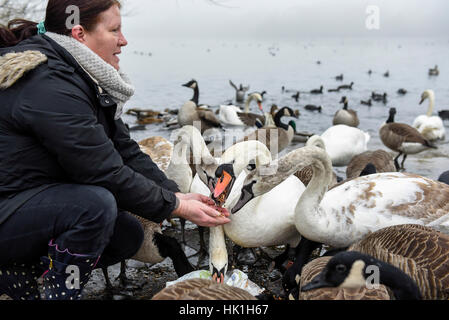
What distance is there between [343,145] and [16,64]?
6.68m

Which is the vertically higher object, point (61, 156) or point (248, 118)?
point (61, 156)

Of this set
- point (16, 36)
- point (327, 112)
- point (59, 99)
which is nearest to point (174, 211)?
point (59, 99)

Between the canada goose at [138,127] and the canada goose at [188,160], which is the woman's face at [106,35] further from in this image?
the canada goose at [138,127]

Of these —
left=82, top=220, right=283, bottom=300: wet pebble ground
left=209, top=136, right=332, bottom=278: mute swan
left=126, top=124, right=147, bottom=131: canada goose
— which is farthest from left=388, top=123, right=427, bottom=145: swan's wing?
left=126, top=124, right=147, bottom=131: canada goose

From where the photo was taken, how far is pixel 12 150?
8.63 feet

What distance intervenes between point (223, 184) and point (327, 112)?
14.3 metres

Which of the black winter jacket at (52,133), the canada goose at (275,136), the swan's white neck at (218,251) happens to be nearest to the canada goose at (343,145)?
the canada goose at (275,136)

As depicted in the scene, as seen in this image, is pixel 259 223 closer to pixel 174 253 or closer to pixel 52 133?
pixel 174 253

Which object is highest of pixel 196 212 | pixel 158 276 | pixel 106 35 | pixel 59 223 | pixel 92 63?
pixel 106 35

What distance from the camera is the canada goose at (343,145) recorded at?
8.27 meters

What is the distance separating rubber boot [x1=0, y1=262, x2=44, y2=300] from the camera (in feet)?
9.37

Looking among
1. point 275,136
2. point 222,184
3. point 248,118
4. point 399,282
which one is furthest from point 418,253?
point 248,118

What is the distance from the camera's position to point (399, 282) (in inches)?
101

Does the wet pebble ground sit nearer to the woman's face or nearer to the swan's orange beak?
the swan's orange beak
